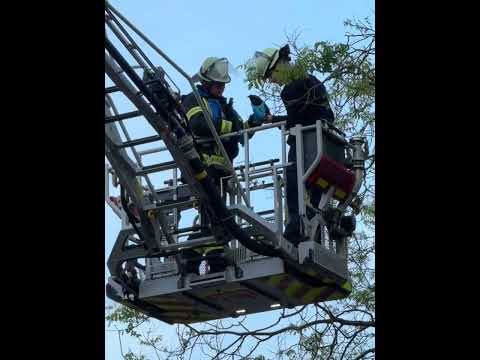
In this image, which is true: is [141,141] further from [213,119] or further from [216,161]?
[213,119]

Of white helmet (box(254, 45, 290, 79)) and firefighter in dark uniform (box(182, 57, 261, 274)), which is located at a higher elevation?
white helmet (box(254, 45, 290, 79))

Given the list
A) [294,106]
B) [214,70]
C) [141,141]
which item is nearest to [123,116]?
[141,141]

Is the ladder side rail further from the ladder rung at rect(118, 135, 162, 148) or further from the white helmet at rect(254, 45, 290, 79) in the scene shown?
the white helmet at rect(254, 45, 290, 79)

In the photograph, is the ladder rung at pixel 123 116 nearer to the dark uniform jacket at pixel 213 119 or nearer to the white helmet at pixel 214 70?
the dark uniform jacket at pixel 213 119

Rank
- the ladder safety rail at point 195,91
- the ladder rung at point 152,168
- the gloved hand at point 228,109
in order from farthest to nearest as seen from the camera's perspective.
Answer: the gloved hand at point 228,109
the ladder rung at point 152,168
the ladder safety rail at point 195,91

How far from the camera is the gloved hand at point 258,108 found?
10.3 m

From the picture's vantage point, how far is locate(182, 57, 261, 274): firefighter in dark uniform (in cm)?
995

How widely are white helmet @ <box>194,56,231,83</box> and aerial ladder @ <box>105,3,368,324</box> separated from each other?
64 cm

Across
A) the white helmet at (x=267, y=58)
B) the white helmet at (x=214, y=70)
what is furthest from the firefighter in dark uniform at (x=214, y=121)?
the white helmet at (x=267, y=58)

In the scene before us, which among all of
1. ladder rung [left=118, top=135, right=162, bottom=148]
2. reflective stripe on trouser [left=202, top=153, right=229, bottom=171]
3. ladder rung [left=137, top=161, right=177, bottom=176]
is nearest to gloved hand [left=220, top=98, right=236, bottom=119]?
reflective stripe on trouser [left=202, top=153, right=229, bottom=171]

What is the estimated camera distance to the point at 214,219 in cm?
971

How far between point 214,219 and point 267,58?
170cm
